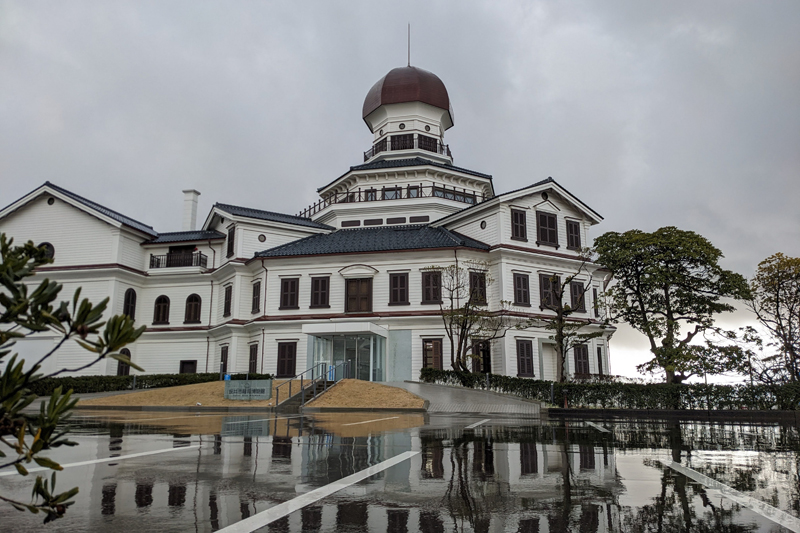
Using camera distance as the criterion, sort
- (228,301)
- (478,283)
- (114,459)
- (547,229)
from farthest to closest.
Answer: (228,301), (547,229), (478,283), (114,459)

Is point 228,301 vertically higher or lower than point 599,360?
higher

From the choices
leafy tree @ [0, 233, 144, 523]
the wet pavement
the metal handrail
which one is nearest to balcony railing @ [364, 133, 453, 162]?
the metal handrail

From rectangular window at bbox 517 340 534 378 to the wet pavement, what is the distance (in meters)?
23.2

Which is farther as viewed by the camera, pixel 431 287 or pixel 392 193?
pixel 392 193

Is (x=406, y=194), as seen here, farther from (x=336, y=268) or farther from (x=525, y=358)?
(x=525, y=358)

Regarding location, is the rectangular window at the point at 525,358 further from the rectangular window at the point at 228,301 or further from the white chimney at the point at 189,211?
the white chimney at the point at 189,211

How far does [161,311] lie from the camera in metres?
42.8

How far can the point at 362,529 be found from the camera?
4805 millimetres

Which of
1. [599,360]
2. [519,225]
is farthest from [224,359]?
[599,360]

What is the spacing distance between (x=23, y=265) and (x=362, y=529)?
10.4ft

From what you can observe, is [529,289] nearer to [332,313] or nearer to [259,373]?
[332,313]

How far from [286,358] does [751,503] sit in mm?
33388

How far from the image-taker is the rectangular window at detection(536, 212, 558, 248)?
1499 inches

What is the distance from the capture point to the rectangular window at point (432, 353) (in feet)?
117
